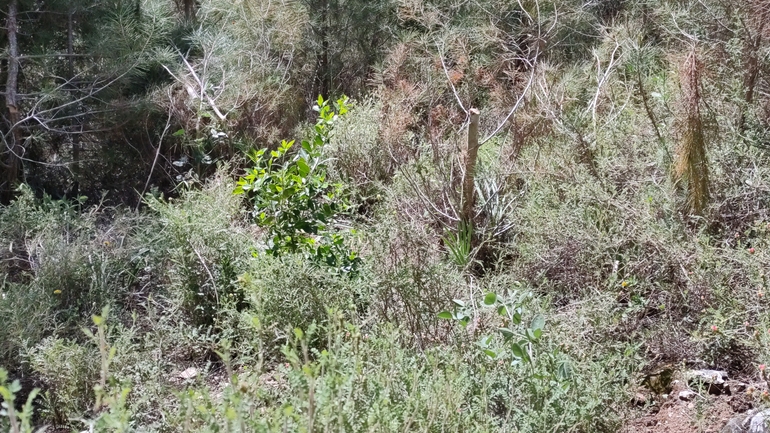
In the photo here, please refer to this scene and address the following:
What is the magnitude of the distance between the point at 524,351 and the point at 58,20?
394cm

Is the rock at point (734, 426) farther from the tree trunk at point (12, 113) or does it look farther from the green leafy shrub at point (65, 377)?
the tree trunk at point (12, 113)

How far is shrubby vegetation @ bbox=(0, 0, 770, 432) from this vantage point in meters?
2.28

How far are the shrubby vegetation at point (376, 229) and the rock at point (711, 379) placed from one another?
0.09 m

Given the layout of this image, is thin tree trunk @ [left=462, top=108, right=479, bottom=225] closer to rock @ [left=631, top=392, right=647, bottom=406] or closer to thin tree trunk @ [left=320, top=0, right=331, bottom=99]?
rock @ [left=631, top=392, right=647, bottom=406]

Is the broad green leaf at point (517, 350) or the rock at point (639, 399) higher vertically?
the broad green leaf at point (517, 350)

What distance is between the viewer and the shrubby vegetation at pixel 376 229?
2.28 meters

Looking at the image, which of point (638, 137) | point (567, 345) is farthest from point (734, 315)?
point (638, 137)

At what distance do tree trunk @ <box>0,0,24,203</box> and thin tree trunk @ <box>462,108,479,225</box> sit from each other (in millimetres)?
2801

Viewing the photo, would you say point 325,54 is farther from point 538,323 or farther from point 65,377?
point 538,323

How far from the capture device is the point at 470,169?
145 inches

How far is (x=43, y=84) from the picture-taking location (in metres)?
4.58

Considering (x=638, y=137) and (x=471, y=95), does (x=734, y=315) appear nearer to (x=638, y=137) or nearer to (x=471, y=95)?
(x=638, y=137)

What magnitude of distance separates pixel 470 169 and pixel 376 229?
2.48ft

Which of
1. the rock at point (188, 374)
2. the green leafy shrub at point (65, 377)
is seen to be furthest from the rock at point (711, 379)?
the green leafy shrub at point (65, 377)
